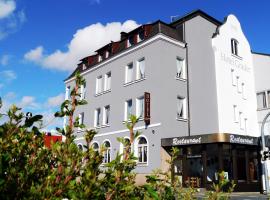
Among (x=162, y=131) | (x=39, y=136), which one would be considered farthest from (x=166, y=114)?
(x=39, y=136)

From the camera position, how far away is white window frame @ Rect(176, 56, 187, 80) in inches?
1063

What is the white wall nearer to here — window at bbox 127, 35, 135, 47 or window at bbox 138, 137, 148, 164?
window at bbox 138, 137, 148, 164

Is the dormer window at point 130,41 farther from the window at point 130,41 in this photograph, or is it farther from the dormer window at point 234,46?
the dormer window at point 234,46

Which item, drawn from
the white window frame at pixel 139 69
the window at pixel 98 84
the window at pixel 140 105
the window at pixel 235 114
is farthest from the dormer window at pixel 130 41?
the window at pixel 235 114

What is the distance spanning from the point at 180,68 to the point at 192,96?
8.23 feet

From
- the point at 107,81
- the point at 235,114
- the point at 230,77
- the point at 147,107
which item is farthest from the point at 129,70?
the point at 235,114

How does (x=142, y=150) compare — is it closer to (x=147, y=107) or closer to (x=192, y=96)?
(x=147, y=107)

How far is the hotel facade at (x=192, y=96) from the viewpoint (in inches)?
944

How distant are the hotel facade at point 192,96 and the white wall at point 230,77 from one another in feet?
0.26

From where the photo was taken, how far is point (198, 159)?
79.9 feet

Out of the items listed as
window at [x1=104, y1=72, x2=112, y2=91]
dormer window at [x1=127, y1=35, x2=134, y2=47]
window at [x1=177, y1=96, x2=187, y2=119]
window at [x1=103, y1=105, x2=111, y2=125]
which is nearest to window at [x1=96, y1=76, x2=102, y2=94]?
window at [x1=104, y1=72, x2=112, y2=91]

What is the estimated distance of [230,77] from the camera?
27016 millimetres

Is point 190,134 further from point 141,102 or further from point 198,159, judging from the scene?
point 141,102

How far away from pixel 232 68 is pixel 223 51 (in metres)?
1.66
